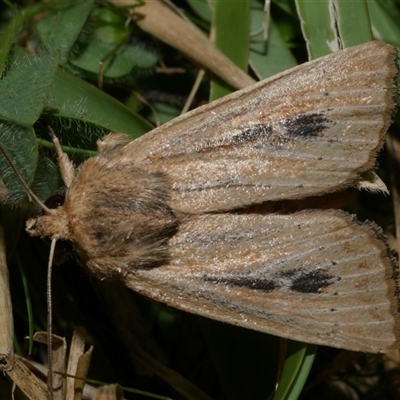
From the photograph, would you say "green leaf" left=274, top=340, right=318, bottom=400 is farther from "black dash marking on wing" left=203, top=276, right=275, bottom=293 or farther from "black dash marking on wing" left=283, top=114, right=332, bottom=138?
"black dash marking on wing" left=283, top=114, right=332, bottom=138

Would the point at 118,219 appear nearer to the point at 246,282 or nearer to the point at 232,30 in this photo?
the point at 246,282

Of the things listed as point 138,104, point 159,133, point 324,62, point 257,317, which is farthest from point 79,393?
point 324,62

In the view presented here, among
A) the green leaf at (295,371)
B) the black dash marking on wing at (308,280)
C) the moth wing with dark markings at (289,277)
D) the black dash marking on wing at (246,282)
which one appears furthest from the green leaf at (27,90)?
the green leaf at (295,371)

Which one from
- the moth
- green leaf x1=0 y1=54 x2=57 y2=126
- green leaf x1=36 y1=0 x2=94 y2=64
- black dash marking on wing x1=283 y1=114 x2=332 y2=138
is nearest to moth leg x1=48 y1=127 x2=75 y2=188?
the moth

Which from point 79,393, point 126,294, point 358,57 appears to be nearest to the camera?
point 358,57

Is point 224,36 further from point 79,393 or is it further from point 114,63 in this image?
point 79,393

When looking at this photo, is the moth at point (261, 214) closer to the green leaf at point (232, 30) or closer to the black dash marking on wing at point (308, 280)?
the black dash marking on wing at point (308, 280)
